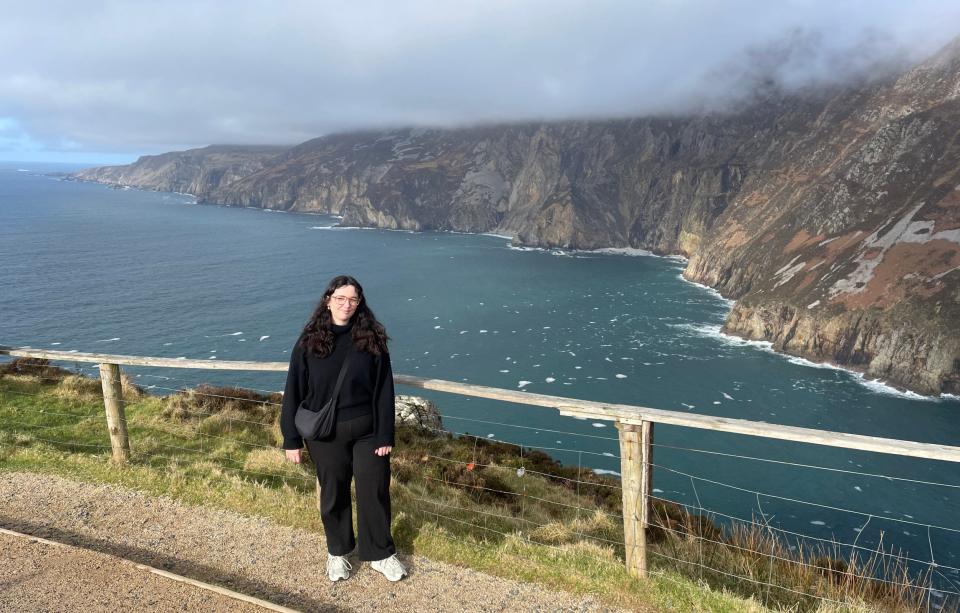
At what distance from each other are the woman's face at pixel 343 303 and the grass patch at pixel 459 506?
3.01 metres

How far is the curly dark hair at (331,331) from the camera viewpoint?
5.73 m

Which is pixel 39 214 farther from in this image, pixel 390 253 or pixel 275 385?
pixel 275 385

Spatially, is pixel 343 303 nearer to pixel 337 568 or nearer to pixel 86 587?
pixel 337 568

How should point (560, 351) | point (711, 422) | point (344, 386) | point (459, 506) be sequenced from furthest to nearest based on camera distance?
point (560, 351) < point (459, 506) < point (344, 386) < point (711, 422)

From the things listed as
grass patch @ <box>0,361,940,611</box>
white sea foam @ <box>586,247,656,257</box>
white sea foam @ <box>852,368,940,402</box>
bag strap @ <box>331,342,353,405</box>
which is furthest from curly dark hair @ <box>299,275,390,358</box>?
white sea foam @ <box>586,247,656,257</box>

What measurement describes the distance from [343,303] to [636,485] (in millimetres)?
3529

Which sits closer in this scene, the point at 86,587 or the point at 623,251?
the point at 86,587

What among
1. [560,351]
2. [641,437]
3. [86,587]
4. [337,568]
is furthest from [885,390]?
[86,587]

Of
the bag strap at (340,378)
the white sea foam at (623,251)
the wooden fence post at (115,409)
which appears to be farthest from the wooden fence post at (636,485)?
the white sea foam at (623,251)

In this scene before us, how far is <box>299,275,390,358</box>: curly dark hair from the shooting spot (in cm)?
573

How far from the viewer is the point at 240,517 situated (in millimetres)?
7547

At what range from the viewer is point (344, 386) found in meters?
5.69

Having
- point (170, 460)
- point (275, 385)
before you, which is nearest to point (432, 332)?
point (275, 385)

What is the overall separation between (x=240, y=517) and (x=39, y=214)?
239 m
